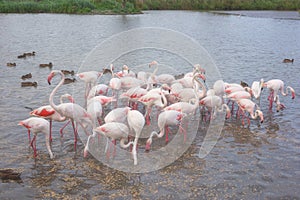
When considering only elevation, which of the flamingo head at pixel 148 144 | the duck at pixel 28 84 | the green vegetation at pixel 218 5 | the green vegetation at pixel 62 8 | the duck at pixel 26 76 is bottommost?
the flamingo head at pixel 148 144

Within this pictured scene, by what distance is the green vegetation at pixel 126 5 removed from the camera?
36250 millimetres

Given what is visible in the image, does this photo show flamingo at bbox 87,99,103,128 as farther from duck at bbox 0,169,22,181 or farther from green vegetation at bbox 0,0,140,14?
green vegetation at bbox 0,0,140,14

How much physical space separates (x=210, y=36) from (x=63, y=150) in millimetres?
17554

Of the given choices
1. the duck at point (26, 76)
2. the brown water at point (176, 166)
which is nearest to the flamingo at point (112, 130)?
the brown water at point (176, 166)

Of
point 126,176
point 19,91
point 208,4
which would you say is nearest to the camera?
point 126,176

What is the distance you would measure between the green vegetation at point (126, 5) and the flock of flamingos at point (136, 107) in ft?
95.5

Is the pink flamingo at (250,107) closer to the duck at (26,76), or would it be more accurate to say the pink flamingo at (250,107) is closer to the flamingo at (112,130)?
the flamingo at (112,130)

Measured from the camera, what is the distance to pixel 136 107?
8258mm

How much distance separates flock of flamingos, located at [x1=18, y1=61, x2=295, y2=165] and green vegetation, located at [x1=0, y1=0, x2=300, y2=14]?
29.1m

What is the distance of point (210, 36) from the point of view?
22.5 metres

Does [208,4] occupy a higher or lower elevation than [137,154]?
higher

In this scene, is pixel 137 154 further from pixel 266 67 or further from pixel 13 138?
pixel 266 67

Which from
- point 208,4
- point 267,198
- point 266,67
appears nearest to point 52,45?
point 266,67

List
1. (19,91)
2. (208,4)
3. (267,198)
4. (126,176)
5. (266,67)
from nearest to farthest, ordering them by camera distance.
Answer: (267,198), (126,176), (19,91), (266,67), (208,4)
